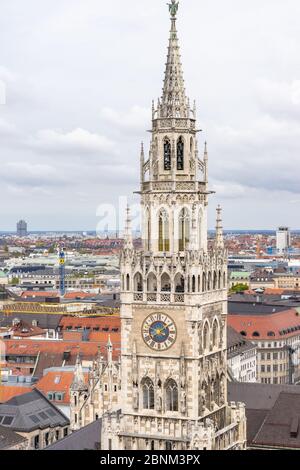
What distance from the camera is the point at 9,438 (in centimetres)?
8219

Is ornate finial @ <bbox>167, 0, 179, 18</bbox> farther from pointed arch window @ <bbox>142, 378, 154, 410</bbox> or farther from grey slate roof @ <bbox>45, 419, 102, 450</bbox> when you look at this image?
grey slate roof @ <bbox>45, 419, 102, 450</bbox>

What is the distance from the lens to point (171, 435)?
1973 inches

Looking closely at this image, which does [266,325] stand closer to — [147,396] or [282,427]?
[282,427]

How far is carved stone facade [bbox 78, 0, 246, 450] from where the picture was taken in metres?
49.8

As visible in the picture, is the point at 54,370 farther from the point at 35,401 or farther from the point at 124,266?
the point at 124,266

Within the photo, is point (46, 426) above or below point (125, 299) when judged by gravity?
below

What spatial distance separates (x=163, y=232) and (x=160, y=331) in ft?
16.3

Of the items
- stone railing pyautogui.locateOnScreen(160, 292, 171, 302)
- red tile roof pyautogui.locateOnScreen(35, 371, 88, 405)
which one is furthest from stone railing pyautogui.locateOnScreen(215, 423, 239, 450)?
red tile roof pyautogui.locateOnScreen(35, 371, 88, 405)

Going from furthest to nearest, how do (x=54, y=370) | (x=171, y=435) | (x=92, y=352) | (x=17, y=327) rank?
(x=17, y=327)
(x=92, y=352)
(x=54, y=370)
(x=171, y=435)

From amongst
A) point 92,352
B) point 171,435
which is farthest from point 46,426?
point 171,435

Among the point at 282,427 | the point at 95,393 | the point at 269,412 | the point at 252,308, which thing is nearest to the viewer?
the point at 95,393

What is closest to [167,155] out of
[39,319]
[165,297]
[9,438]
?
[165,297]

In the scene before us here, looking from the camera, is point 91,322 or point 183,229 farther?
point 91,322
